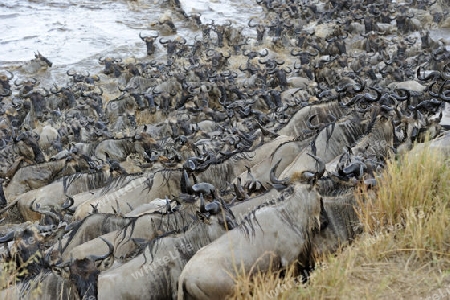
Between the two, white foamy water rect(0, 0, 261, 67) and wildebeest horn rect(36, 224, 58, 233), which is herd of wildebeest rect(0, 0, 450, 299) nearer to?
wildebeest horn rect(36, 224, 58, 233)

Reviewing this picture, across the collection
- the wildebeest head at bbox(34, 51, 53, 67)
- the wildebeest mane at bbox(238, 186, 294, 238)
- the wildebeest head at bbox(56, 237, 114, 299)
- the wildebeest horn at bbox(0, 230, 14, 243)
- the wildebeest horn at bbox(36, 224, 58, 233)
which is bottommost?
the wildebeest head at bbox(34, 51, 53, 67)

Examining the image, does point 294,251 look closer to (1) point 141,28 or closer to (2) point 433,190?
(2) point 433,190

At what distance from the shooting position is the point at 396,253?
4152mm

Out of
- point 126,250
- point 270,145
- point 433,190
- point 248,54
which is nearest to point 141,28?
point 248,54

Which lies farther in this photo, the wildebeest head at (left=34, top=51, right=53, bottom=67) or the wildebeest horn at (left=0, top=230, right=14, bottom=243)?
the wildebeest head at (left=34, top=51, right=53, bottom=67)

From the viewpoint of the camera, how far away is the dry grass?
3.71 meters

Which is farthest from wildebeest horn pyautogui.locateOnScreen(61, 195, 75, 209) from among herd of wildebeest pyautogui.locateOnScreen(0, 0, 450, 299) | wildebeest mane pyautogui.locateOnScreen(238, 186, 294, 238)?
wildebeest mane pyautogui.locateOnScreen(238, 186, 294, 238)

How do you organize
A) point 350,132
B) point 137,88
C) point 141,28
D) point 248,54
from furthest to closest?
point 141,28
point 248,54
point 137,88
point 350,132

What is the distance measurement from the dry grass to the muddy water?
1457 centimetres

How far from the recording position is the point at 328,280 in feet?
12.5

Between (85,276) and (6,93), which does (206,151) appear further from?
(6,93)

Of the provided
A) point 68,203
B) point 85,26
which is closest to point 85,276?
point 68,203

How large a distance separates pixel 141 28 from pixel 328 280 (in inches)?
779

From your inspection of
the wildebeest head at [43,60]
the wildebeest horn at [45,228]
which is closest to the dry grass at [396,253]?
the wildebeest horn at [45,228]
